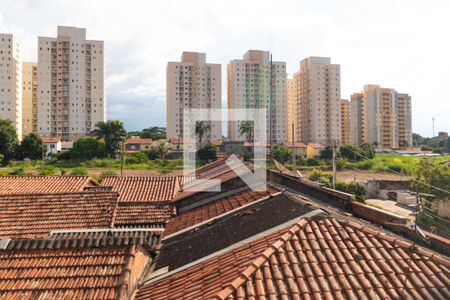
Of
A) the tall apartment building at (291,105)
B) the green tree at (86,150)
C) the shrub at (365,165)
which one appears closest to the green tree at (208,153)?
the green tree at (86,150)

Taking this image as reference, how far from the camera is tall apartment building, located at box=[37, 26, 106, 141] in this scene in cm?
6375

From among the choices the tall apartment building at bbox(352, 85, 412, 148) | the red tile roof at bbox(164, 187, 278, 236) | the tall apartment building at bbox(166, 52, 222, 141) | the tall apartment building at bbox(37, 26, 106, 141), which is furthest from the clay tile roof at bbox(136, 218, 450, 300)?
the tall apartment building at bbox(352, 85, 412, 148)

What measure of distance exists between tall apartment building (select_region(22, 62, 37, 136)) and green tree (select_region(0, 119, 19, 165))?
81.7ft

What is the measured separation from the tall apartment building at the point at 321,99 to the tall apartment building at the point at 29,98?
6031cm

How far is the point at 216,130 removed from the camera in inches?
2685

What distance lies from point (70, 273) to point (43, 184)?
35.0 feet

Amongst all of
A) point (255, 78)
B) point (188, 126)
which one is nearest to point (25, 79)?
point (188, 126)

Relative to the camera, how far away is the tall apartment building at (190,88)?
68062 millimetres

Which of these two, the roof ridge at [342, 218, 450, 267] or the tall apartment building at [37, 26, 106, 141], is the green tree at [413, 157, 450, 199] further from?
the tall apartment building at [37, 26, 106, 141]

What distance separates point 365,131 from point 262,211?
83710mm

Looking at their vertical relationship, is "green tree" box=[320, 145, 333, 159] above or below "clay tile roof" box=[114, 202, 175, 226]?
above

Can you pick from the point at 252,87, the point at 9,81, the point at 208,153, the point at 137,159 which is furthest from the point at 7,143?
the point at 252,87

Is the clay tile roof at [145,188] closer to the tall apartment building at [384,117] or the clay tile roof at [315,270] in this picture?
the clay tile roof at [315,270]

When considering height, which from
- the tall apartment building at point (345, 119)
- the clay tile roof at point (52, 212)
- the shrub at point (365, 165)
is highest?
the tall apartment building at point (345, 119)
